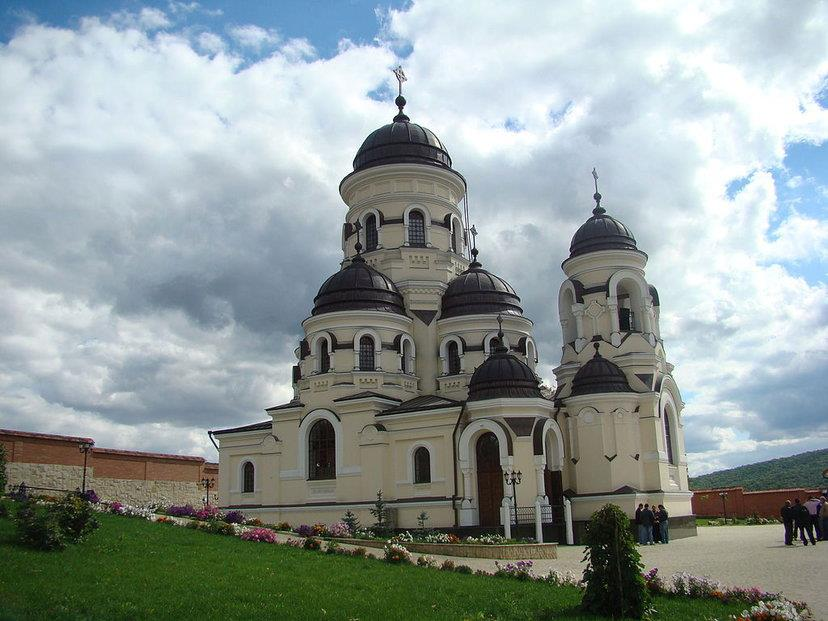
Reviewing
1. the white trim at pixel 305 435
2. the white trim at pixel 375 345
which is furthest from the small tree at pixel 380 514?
the white trim at pixel 375 345

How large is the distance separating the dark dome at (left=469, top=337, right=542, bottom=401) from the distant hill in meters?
46.5

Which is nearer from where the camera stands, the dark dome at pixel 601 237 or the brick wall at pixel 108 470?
the brick wall at pixel 108 470

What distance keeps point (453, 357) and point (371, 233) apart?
21.5 feet

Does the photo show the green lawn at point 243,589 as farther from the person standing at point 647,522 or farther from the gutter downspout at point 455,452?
the person standing at point 647,522

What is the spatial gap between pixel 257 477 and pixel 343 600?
19.1 meters

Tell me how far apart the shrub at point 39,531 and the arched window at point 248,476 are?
16073mm

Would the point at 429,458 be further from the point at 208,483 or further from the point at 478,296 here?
the point at 208,483

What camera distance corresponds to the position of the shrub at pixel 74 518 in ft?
46.2

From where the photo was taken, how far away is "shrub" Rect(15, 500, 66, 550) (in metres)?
13.5

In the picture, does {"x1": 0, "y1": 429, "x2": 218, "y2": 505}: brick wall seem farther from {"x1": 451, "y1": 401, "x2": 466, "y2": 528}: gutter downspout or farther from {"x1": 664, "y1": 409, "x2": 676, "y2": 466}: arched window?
{"x1": 664, "y1": 409, "x2": 676, "y2": 466}: arched window

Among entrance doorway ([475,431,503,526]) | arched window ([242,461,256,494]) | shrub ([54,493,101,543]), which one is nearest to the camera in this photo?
shrub ([54,493,101,543])

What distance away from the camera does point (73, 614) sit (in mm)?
9211

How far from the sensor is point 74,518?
1425cm

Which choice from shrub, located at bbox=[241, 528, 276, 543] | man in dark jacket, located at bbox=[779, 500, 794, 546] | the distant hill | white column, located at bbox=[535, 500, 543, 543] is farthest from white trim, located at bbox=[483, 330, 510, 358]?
Result: the distant hill
